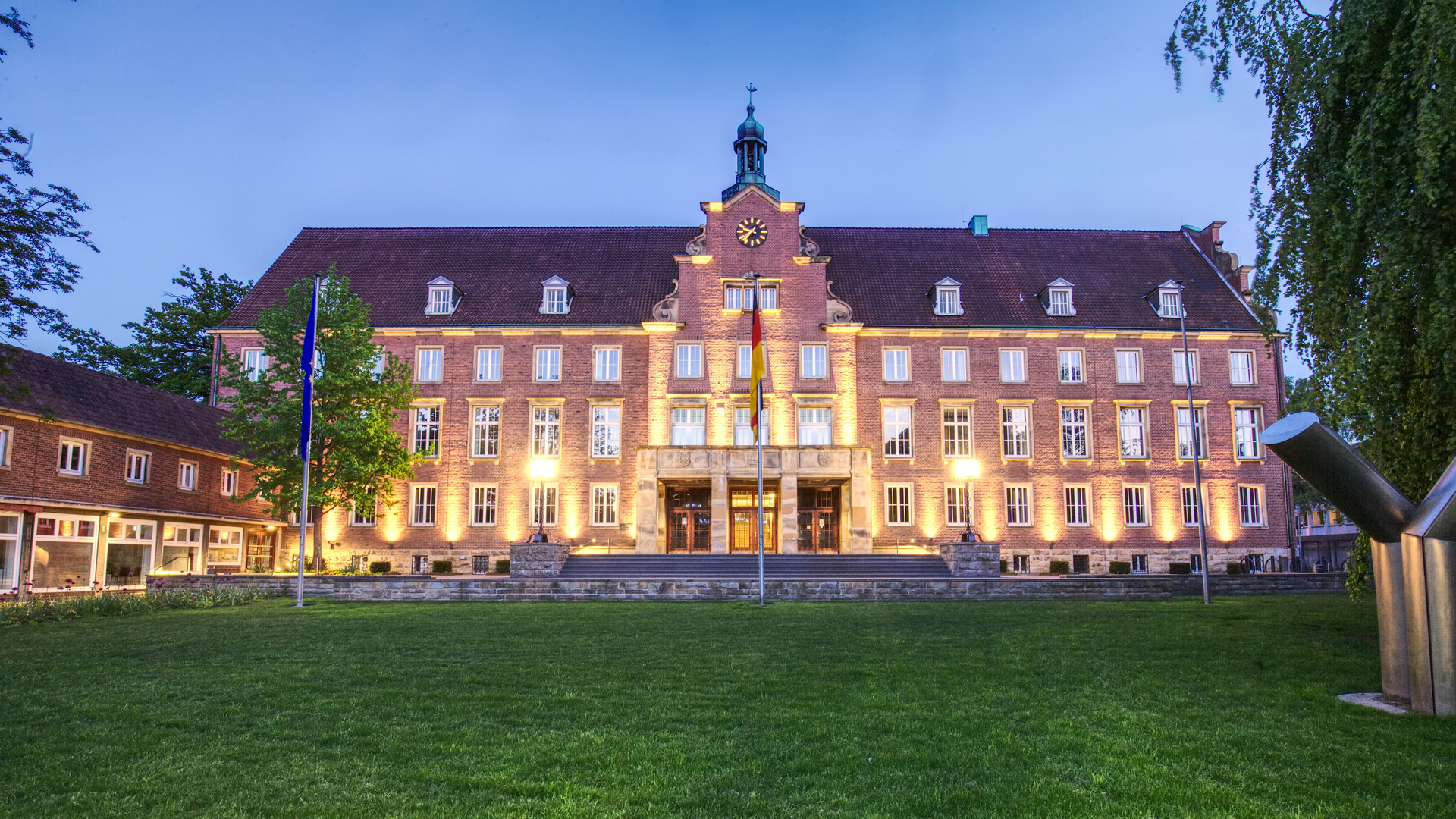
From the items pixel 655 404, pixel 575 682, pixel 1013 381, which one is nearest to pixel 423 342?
pixel 655 404

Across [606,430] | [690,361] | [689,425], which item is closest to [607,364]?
[606,430]

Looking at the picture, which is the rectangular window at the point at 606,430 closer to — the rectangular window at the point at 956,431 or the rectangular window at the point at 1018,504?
the rectangular window at the point at 956,431

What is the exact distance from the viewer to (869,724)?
8.30 metres

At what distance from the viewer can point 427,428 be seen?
141ft

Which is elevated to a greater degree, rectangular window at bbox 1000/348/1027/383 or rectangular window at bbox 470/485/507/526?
rectangular window at bbox 1000/348/1027/383

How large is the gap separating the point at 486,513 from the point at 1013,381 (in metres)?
25.4

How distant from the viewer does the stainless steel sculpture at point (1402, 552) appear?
8.96 m

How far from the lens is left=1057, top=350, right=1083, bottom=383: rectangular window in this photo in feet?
143

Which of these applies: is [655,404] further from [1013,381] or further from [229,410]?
[229,410]

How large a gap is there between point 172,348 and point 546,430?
24.0 m

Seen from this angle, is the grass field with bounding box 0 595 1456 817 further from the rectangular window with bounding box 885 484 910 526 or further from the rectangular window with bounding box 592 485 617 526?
the rectangular window with bounding box 885 484 910 526

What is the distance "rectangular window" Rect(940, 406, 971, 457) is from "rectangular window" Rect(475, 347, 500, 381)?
21.1 meters

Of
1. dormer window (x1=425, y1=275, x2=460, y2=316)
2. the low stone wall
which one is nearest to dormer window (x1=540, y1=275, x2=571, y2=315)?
dormer window (x1=425, y1=275, x2=460, y2=316)

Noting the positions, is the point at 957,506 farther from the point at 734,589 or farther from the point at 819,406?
the point at 734,589
